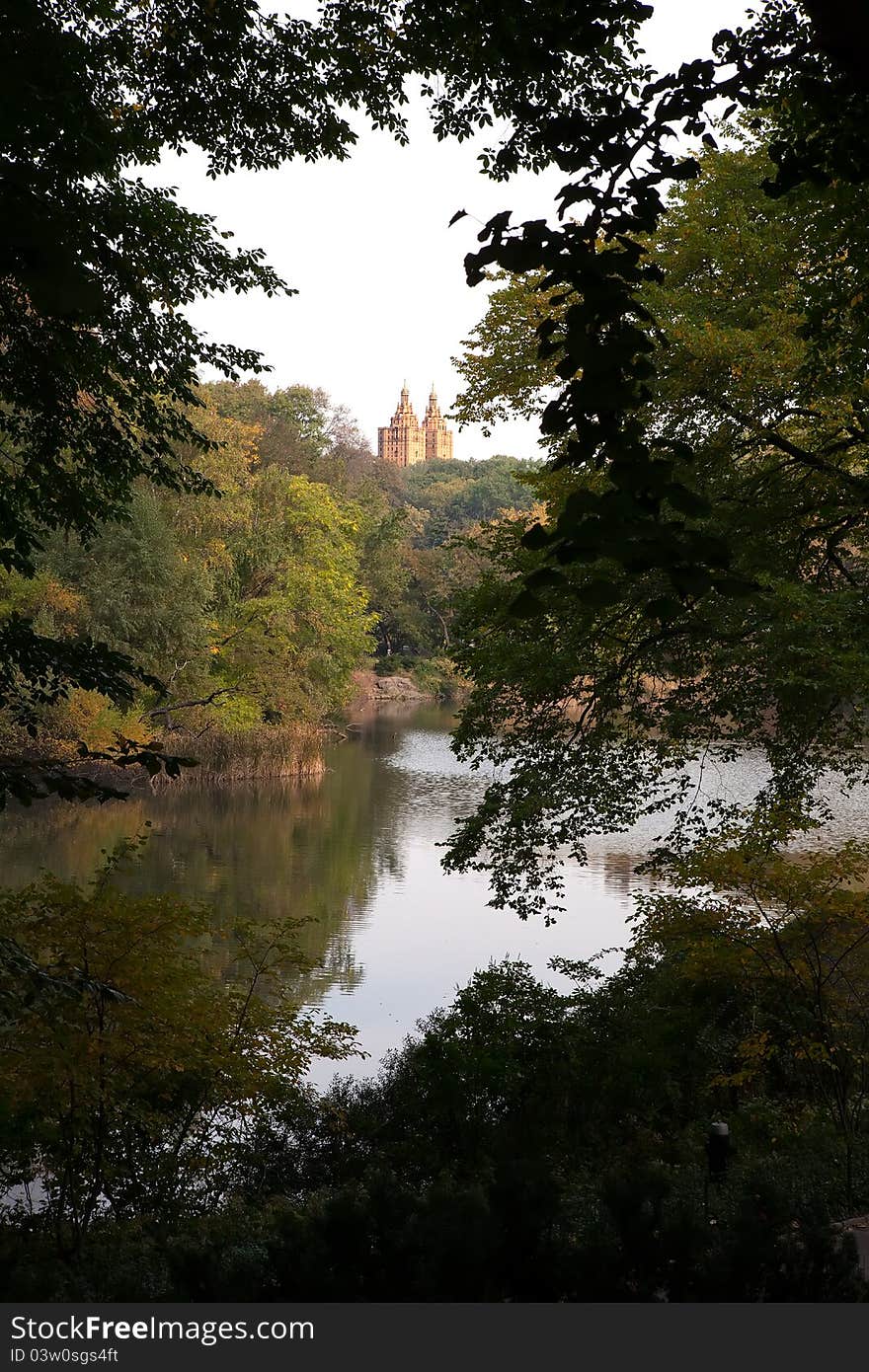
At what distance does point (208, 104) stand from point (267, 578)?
22864 millimetres

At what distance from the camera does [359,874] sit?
20125mm

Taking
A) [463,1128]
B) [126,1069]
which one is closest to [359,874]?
[463,1128]

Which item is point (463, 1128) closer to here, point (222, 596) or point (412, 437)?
point (222, 596)

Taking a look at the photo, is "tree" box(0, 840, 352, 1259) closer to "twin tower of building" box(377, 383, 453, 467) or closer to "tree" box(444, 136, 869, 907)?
"tree" box(444, 136, 869, 907)

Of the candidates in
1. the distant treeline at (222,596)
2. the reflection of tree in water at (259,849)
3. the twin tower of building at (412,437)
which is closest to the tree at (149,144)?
the reflection of tree in water at (259,849)

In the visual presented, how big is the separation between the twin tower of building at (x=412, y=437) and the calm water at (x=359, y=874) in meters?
120

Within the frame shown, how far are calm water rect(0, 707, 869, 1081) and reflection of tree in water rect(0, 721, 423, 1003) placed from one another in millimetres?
42

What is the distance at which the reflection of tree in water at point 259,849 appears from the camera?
1725 cm

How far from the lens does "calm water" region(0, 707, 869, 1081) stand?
14.6 metres

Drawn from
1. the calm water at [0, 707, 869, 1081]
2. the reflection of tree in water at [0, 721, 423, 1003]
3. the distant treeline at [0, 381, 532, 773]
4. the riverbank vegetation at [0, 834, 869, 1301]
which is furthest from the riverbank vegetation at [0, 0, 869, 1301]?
the distant treeline at [0, 381, 532, 773]

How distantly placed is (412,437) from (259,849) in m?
129
